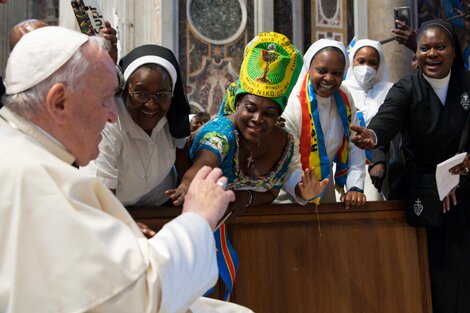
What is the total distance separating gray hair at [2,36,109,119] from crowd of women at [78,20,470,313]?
1.09 m

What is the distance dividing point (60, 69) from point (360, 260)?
2327 millimetres

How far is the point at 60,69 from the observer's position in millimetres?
1857

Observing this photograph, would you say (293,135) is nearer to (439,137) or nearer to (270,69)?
(270,69)

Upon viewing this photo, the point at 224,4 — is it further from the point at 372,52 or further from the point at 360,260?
the point at 360,260

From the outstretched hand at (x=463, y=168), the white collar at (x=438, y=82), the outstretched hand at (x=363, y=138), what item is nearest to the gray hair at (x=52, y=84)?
the outstretched hand at (x=363, y=138)

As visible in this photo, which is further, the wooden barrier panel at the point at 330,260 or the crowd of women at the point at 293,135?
the wooden barrier panel at the point at 330,260

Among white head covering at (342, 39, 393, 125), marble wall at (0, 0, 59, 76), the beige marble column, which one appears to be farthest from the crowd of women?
marble wall at (0, 0, 59, 76)

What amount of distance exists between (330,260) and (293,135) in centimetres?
75

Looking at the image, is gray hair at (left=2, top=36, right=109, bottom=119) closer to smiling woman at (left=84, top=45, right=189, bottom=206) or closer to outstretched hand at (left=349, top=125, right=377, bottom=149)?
smiling woman at (left=84, top=45, right=189, bottom=206)

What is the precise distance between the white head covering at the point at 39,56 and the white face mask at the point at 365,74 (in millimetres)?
Answer: 3477

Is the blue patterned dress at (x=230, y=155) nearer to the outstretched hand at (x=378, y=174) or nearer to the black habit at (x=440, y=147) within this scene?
the black habit at (x=440, y=147)

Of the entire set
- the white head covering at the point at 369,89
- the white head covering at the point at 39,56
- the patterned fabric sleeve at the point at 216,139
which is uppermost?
the white head covering at the point at 39,56

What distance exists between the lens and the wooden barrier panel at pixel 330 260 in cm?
343

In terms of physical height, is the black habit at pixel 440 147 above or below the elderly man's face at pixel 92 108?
below
